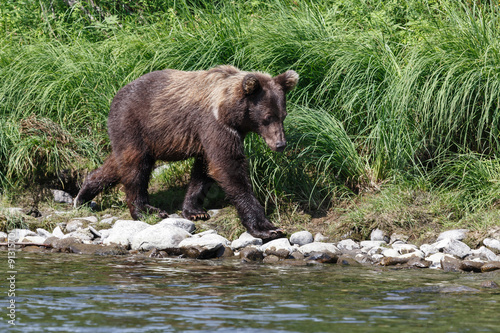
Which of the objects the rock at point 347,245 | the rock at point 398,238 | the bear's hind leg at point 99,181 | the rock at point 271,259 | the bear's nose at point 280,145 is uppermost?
the bear's nose at point 280,145

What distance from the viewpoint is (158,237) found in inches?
269

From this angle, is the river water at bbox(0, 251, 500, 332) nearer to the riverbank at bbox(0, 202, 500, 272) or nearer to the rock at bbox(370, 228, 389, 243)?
the riverbank at bbox(0, 202, 500, 272)

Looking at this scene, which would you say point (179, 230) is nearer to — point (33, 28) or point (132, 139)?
point (132, 139)

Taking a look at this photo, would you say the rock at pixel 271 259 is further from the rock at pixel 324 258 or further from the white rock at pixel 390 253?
the white rock at pixel 390 253

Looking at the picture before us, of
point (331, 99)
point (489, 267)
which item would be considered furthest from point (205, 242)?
point (331, 99)

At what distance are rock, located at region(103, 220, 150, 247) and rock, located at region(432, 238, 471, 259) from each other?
9.59ft

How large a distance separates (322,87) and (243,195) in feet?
6.95

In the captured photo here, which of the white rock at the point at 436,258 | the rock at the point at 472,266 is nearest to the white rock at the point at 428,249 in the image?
the white rock at the point at 436,258

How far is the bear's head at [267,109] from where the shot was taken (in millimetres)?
7055

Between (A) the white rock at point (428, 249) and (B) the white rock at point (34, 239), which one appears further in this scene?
(B) the white rock at point (34, 239)

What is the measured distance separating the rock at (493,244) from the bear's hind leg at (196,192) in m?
2.94

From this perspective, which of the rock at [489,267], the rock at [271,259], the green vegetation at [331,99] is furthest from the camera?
the green vegetation at [331,99]

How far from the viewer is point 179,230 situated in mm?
6953

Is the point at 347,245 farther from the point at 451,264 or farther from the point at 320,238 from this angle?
the point at 451,264
